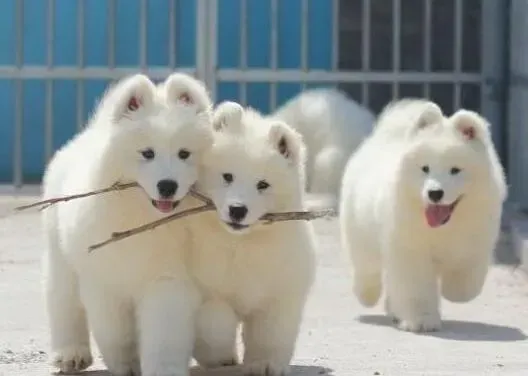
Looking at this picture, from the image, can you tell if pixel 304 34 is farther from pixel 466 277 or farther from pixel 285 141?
pixel 285 141

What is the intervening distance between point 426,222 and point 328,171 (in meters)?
4.18

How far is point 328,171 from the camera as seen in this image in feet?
35.9

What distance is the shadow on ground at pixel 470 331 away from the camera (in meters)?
6.56

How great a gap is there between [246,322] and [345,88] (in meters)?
7.07

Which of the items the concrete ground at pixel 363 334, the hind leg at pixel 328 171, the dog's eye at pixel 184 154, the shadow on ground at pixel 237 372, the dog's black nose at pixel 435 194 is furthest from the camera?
the hind leg at pixel 328 171

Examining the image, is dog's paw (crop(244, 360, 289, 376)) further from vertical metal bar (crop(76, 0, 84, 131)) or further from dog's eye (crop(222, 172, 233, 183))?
vertical metal bar (crop(76, 0, 84, 131))

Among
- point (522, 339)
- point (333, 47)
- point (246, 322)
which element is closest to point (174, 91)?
point (246, 322)

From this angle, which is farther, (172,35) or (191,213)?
(172,35)

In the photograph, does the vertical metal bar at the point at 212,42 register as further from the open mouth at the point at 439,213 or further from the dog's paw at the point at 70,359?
the dog's paw at the point at 70,359

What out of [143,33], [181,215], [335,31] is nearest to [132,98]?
[181,215]

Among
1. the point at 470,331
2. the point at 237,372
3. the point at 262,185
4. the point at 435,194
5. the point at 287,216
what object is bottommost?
the point at 470,331

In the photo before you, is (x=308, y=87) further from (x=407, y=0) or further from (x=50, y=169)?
(x=50, y=169)

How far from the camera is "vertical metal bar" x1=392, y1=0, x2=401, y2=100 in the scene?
11.7 m

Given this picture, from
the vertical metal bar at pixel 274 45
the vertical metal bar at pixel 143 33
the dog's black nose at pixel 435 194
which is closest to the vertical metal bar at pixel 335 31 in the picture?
the vertical metal bar at pixel 274 45
